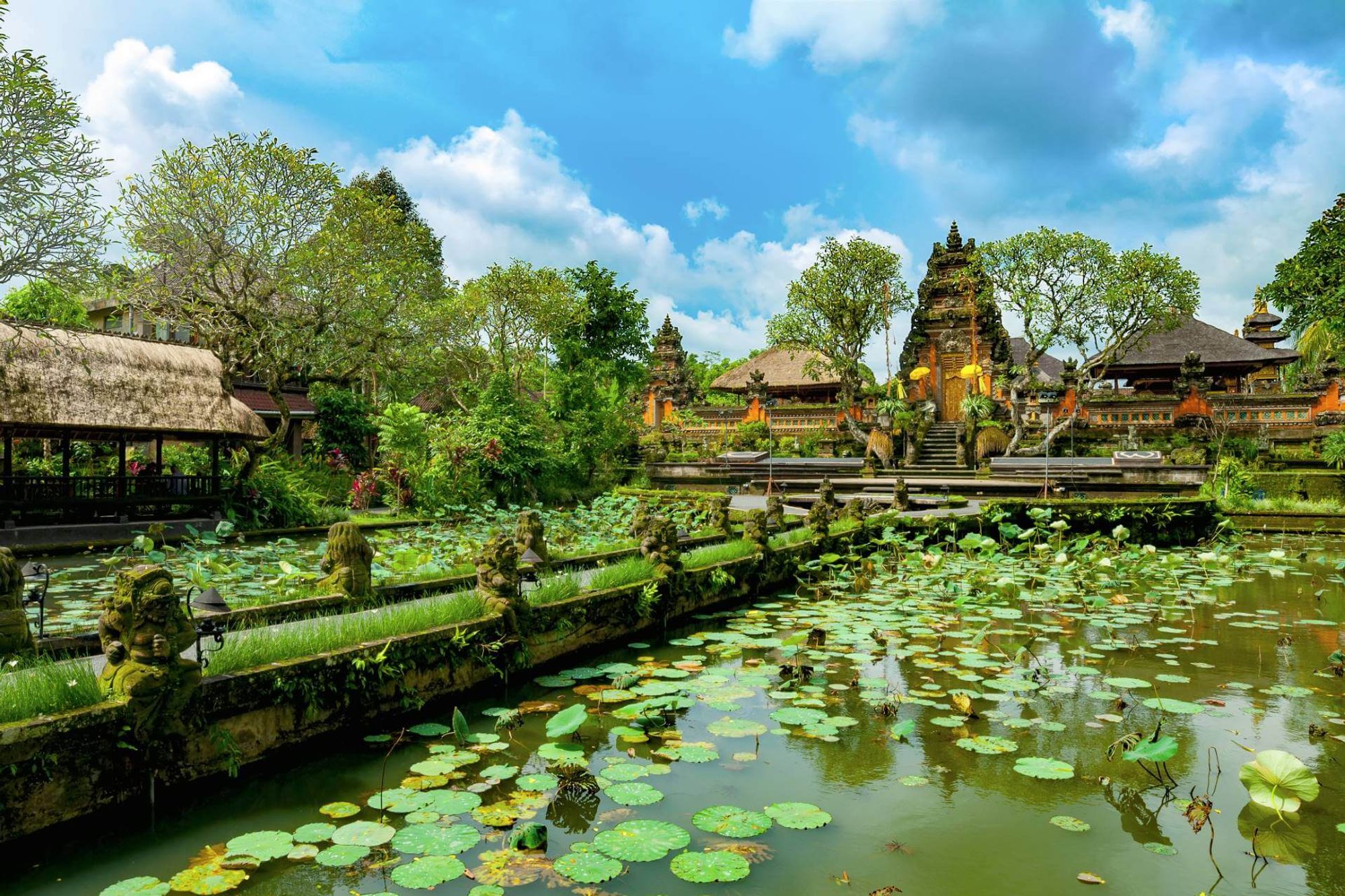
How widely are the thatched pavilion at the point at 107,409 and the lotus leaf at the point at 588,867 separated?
481 inches

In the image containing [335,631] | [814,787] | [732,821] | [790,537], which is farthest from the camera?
[790,537]

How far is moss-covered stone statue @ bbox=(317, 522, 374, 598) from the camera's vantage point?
6.04 m

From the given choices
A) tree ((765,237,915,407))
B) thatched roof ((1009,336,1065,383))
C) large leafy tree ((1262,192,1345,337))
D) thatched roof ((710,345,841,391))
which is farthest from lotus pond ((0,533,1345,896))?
thatched roof ((1009,336,1065,383))

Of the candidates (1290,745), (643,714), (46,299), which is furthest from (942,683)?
(46,299)

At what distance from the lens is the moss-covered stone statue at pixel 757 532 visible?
29.6ft

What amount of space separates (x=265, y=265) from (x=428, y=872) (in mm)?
17041

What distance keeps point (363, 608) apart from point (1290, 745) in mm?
6091

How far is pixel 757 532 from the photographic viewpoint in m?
9.04

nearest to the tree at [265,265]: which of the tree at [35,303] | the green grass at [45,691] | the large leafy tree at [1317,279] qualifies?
the tree at [35,303]

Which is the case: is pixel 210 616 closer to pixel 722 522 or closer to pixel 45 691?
pixel 45 691

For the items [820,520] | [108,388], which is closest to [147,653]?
[820,520]

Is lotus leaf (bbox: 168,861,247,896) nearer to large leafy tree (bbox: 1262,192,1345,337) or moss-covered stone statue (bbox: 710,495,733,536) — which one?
moss-covered stone statue (bbox: 710,495,733,536)

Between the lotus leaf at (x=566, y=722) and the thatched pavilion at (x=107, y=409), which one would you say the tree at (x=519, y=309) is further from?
the lotus leaf at (x=566, y=722)

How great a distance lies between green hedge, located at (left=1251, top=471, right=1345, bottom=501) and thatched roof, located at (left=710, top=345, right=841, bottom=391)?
1435 centimetres
